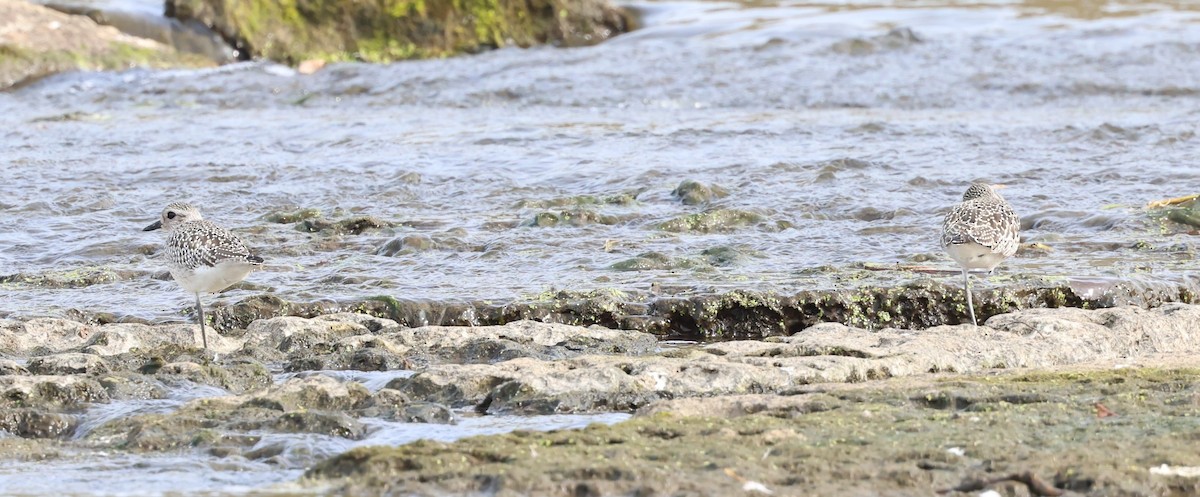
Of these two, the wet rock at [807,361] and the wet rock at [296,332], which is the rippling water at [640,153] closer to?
the wet rock at [296,332]

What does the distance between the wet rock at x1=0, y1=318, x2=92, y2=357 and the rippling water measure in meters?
0.62

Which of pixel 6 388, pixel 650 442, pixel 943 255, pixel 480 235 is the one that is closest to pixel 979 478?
pixel 650 442

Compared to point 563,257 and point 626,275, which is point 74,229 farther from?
point 626,275

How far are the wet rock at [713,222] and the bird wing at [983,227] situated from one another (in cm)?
223

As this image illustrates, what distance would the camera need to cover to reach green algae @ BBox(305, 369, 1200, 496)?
410 centimetres

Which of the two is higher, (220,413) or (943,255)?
(220,413)

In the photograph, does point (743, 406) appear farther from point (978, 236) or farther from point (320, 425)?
point (978, 236)

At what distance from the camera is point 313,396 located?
5.33 m

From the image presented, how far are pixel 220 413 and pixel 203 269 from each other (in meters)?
1.79

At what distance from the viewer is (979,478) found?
410cm

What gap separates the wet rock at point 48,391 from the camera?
17.6 ft

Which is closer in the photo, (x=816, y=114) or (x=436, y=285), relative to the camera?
(x=436, y=285)

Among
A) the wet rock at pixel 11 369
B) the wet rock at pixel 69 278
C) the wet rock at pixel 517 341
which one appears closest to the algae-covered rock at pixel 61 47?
the wet rock at pixel 69 278

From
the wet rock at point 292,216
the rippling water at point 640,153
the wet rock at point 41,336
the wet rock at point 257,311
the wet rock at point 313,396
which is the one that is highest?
the wet rock at point 313,396
